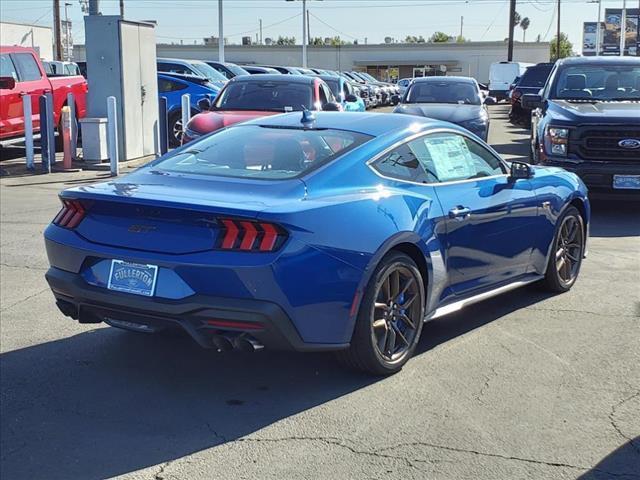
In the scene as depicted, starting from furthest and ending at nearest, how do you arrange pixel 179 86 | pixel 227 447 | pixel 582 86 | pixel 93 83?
pixel 179 86, pixel 93 83, pixel 582 86, pixel 227 447

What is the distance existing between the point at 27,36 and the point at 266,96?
A: 38729 mm

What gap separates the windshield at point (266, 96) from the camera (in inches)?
536

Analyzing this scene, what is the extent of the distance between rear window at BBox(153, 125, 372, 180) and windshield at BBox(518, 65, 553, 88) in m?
23.0

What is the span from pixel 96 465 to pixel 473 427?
6.14 ft

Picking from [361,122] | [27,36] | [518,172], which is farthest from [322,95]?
[27,36]

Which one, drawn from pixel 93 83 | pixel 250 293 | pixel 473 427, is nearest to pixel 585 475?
pixel 473 427

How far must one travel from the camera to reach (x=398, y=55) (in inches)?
3127

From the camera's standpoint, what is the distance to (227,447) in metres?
4.13

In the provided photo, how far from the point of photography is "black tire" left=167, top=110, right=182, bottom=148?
1889 cm

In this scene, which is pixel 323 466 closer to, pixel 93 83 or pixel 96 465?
pixel 96 465

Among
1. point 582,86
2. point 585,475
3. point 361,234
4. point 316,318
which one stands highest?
point 582,86

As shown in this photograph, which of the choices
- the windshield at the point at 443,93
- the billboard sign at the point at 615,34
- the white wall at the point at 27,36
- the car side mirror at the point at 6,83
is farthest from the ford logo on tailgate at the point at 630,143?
the billboard sign at the point at 615,34

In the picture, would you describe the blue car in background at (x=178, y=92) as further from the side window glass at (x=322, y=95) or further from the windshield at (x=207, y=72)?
the side window glass at (x=322, y=95)

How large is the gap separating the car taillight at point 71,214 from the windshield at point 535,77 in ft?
79.1
